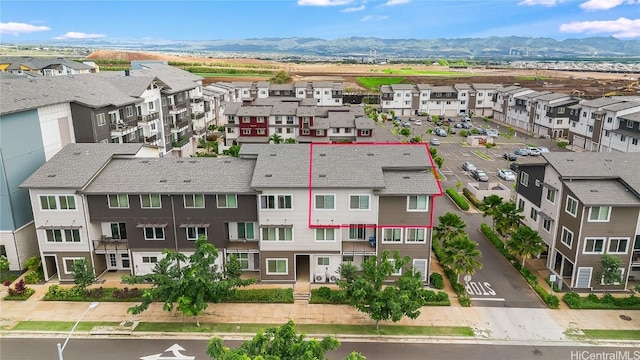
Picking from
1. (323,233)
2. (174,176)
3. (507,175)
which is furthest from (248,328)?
(507,175)

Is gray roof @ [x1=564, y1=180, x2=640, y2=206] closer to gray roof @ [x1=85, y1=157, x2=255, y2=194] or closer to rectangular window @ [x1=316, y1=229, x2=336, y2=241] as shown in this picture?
rectangular window @ [x1=316, y1=229, x2=336, y2=241]

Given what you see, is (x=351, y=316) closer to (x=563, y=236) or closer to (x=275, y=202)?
(x=275, y=202)

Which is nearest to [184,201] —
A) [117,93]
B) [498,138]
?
[117,93]

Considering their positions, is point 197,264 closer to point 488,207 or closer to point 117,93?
point 488,207

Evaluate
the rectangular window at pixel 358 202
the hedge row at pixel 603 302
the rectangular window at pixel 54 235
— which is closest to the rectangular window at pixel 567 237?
the hedge row at pixel 603 302

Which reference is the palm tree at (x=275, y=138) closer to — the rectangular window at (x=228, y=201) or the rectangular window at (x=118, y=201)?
the rectangular window at (x=228, y=201)
